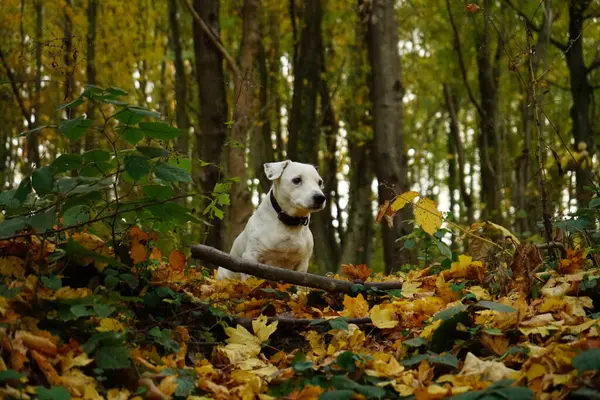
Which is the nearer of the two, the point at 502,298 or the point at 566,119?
the point at 502,298

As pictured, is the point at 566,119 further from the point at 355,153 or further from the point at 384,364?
the point at 384,364

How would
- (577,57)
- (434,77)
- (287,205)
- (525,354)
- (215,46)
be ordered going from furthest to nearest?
(434,77) → (577,57) → (215,46) → (287,205) → (525,354)

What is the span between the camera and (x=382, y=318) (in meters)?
4.62

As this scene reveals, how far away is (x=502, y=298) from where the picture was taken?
4555 mm

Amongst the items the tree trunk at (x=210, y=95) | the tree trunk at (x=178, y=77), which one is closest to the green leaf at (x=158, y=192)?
the tree trunk at (x=210, y=95)

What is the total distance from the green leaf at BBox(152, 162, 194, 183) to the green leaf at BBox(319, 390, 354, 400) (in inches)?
52.0

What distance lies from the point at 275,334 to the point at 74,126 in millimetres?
1855

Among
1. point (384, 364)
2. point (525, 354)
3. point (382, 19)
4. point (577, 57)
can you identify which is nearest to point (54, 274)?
point (384, 364)

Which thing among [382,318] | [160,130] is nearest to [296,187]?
[382,318]

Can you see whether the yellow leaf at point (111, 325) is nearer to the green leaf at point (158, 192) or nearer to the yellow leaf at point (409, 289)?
the green leaf at point (158, 192)

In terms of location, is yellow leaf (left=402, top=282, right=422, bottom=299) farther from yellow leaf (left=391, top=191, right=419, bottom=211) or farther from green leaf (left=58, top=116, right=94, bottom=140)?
green leaf (left=58, top=116, right=94, bottom=140)

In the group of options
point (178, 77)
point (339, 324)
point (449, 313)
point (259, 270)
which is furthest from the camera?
point (178, 77)

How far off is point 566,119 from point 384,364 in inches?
856

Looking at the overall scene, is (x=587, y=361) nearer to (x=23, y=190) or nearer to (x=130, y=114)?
(x=130, y=114)
